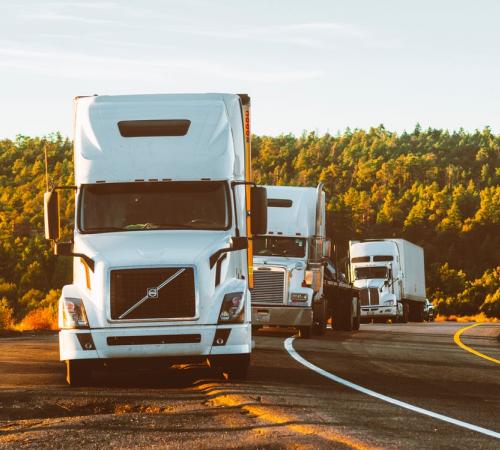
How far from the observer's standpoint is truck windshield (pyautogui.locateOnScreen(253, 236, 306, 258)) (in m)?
29.4

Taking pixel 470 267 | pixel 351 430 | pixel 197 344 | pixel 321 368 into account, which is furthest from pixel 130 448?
pixel 470 267

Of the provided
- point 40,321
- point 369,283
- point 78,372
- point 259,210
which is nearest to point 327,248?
point 40,321

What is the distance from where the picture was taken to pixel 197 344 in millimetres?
14992

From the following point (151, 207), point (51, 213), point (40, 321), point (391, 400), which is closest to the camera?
point (391, 400)

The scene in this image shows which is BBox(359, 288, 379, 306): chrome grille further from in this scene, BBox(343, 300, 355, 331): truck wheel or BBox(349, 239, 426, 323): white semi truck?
BBox(343, 300, 355, 331): truck wheel

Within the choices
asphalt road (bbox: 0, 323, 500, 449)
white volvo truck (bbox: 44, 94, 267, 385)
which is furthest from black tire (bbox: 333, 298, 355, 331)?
white volvo truck (bbox: 44, 94, 267, 385)

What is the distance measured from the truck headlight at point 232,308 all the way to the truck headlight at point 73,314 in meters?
1.73

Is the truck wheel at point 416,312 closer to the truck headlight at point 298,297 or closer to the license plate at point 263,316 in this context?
the truck headlight at point 298,297

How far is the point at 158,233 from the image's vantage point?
619 inches

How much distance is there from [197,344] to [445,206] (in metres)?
157

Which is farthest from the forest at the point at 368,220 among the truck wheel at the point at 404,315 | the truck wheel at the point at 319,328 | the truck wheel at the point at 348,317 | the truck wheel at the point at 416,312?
the truck wheel at the point at 319,328

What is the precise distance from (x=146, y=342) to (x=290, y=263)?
1452cm

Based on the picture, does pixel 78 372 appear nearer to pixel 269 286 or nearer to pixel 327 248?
pixel 269 286

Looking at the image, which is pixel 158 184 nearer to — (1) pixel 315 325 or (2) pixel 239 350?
(2) pixel 239 350
